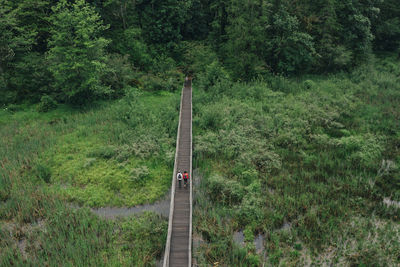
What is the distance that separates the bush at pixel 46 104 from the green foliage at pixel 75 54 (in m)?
1.64

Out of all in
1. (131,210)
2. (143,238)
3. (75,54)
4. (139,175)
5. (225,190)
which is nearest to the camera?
(143,238)

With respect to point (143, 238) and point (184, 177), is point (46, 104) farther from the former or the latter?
point (143, 238)

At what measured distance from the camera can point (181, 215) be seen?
17766 mm

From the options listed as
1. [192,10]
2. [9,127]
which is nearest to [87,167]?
[9,127]

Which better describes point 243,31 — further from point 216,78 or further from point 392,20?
point 392,20

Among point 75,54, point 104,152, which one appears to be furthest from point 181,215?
point 75,54

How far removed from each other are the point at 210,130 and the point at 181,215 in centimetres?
1284

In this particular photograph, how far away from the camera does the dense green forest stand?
56.3 ft

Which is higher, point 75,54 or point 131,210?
point 75,54

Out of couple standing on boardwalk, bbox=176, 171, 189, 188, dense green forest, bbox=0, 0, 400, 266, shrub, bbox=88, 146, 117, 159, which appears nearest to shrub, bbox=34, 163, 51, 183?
dense green forest, bbox=0, 0, 400, 266

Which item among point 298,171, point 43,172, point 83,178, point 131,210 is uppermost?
point 298,171

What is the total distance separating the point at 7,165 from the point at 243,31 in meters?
32.4

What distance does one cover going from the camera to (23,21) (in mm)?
35594

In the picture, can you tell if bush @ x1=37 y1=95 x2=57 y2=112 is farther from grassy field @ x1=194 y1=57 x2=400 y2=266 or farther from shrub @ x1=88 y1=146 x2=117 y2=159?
grassy field @ x1=194 y1=57 x2=400 y2=266
